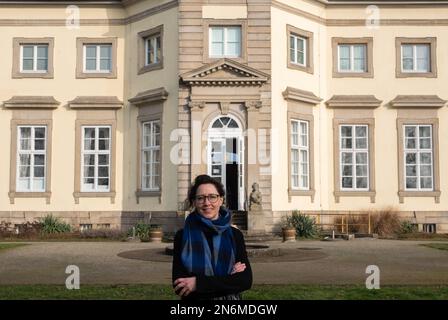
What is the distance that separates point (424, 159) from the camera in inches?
890

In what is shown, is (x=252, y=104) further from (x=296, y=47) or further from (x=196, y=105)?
(x=296, y=47)

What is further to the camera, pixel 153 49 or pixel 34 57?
pixel 34 57

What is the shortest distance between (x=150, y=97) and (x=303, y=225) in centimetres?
688

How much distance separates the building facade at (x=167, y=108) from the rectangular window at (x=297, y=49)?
42 mm

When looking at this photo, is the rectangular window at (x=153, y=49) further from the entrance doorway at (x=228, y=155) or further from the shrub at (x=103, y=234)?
the shrub at (x=103, y=234)

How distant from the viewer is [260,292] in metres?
8.09

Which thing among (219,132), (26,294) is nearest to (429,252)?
(219,132)

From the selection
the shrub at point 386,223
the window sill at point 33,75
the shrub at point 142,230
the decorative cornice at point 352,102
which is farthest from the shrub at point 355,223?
the window sill at point 33,75

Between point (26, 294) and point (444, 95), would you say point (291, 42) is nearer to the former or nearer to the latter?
point (444, 95)

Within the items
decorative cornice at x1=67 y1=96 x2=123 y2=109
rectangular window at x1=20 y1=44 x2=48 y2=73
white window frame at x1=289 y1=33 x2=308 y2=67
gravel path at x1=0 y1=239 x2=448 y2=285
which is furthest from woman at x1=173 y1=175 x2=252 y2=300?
rectangular window at x1=20 y1=44 x2=48 y2=73

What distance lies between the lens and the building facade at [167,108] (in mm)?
21266

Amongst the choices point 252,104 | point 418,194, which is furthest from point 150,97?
point 418,194

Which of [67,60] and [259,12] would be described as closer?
[259,12]

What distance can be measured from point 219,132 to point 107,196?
5058 mm
